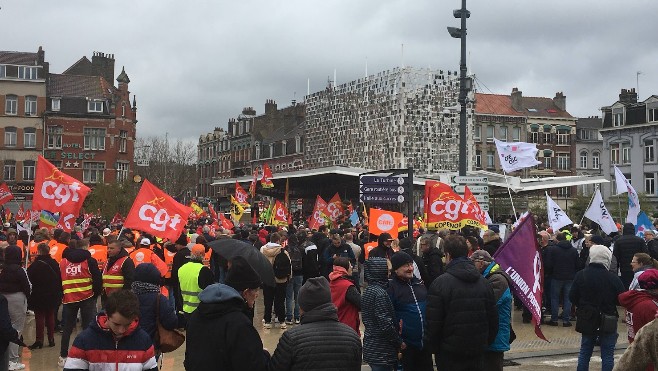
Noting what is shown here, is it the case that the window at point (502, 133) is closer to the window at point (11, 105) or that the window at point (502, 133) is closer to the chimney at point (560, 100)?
the chimney at point (560, 100)

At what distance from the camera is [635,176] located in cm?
6062

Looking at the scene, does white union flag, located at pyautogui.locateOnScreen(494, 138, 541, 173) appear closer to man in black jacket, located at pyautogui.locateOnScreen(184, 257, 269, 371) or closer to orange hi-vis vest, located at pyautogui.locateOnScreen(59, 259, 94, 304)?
orange hi-vis vest, located at pyautogui.locateOnScreen(59, 259, 94, 304)

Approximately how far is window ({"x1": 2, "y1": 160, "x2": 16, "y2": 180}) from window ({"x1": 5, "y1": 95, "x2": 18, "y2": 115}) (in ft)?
13.0

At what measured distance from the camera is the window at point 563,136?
73.2 metres

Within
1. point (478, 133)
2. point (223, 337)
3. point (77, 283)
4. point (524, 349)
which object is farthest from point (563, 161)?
point (223, 337)

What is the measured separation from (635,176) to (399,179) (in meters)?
51.6

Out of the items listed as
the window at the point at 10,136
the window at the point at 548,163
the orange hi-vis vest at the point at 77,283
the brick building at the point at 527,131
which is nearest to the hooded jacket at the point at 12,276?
the orange hi-vis vest at the point at 77,283

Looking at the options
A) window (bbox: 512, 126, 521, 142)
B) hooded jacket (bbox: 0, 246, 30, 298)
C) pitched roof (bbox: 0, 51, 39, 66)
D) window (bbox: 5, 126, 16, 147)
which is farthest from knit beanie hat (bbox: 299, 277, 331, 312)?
window (bbox: 512, 126, 521, 142)

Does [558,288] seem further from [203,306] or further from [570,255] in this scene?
[203,306]

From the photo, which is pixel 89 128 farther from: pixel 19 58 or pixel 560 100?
pixel 560 100

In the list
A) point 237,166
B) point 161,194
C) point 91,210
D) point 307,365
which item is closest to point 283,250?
point 161,194

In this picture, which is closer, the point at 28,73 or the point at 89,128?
the point at 28,73

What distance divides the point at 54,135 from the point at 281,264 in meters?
53.2

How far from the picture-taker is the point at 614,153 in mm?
62750
